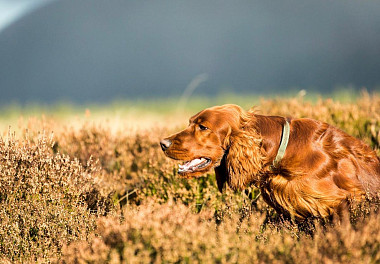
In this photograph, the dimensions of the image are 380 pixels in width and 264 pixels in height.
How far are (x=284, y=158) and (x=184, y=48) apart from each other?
135 feet

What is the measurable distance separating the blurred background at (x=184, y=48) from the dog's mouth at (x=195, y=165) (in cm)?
3574

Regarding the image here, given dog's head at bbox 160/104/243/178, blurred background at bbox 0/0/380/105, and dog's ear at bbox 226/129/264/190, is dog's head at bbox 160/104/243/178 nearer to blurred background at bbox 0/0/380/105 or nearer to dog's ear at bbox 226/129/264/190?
dog's ear at bbox 226/129/264/190

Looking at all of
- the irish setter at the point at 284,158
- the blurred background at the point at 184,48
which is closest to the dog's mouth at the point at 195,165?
the irish setter at the point at 284,158

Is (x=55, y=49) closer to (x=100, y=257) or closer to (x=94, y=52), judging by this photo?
(x=94, y=52)

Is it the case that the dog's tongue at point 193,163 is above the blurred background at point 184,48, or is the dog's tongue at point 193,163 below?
below

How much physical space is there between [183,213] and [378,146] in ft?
8.45

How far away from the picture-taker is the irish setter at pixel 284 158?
9.98 feet

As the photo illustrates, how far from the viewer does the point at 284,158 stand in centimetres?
313

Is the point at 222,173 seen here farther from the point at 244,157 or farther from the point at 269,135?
the point at 269,135

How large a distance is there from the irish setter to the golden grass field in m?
0.19

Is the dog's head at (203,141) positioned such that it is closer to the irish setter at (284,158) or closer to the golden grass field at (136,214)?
the irish setter at (284,158)

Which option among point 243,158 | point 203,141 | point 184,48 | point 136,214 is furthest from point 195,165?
point 184,48

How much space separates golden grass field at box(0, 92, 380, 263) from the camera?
2330 mm

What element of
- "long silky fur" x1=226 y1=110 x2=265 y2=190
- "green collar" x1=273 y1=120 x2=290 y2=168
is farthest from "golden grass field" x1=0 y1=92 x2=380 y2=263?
"green collar" x1=273 y1=120 x2=290 y2=168
